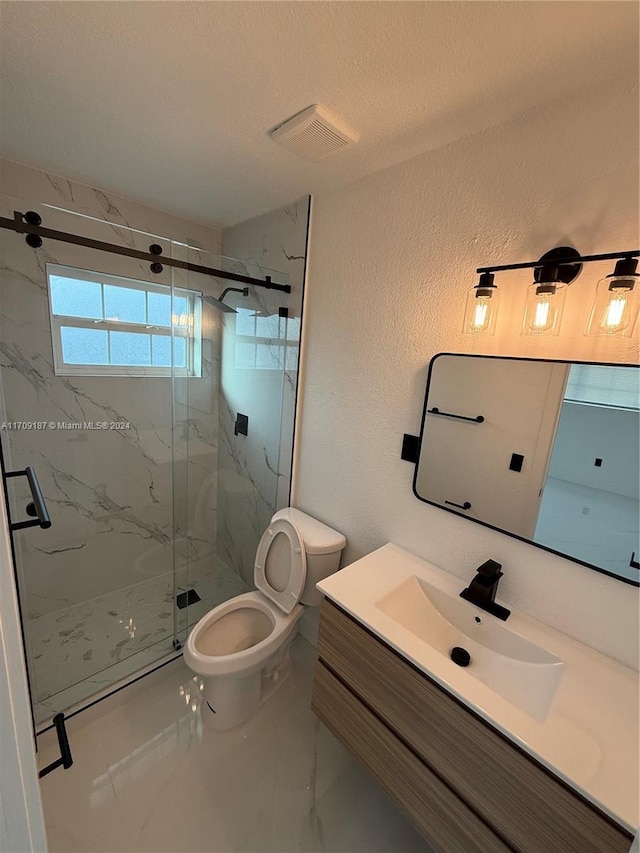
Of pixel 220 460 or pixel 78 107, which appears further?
pixel 220 460

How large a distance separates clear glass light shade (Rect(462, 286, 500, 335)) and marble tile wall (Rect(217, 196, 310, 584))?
38.2 inches

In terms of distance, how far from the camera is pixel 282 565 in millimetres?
1844

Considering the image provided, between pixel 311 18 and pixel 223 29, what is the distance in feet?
0.75

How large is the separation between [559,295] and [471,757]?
1.31 meters

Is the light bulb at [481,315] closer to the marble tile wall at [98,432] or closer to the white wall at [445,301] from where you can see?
the white wall at [445,301]

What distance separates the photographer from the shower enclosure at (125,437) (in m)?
1.83

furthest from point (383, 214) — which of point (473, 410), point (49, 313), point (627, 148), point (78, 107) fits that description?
point (49, 313)

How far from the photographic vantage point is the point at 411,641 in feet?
3.53

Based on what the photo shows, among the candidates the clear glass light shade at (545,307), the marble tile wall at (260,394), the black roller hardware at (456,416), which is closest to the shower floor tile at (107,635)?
the marble tile wall at (260,394)

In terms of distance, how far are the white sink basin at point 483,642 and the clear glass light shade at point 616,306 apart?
96cm

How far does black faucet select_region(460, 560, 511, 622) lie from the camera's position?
3.91ft

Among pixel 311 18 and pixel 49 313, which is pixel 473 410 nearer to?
pixel 311 18

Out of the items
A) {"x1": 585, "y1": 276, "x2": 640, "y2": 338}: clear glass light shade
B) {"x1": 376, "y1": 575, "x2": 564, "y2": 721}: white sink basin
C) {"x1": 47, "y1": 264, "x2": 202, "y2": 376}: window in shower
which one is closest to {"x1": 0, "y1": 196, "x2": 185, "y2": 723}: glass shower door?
{"x1": 47, "y1": 264, "x2": 202, "y2": 376}: window in shower

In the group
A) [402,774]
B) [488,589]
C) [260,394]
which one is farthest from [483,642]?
[260,394]
